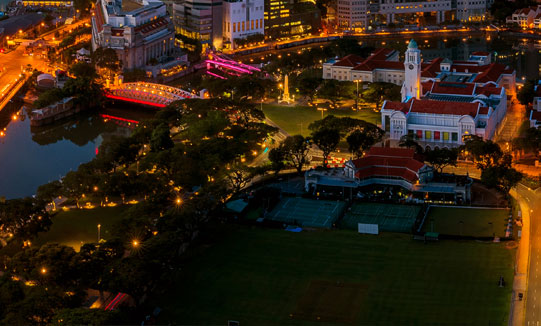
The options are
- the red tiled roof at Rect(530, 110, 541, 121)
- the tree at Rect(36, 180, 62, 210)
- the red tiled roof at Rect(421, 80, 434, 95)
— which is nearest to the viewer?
the tree at Rect(36, 180, 62, 210)

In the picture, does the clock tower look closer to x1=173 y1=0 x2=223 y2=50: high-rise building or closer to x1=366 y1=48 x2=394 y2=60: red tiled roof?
x1=366 y1=48 x2=394 y2=60: red tiled roof

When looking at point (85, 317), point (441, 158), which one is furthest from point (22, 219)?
point (441, 158)

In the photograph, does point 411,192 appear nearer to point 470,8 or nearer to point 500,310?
point 500,310

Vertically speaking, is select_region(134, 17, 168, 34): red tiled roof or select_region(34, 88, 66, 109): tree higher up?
select_region(134, 17, 168, 34): red tiled roof

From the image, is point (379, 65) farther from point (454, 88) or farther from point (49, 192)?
point (49, 192)

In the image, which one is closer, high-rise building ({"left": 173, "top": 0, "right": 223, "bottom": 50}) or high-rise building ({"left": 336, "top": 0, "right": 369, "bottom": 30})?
high-rise building ({"left": 173, "top": 0, "right": 223, "bottom": 50})

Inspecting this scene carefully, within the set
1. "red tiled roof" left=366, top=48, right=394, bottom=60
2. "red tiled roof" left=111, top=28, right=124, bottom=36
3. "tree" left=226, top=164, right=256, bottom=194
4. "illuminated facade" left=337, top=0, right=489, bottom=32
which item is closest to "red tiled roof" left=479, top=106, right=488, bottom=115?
"tree" left=226, top=164, right=256, bottom=194

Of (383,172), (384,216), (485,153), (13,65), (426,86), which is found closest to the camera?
(384,216)
